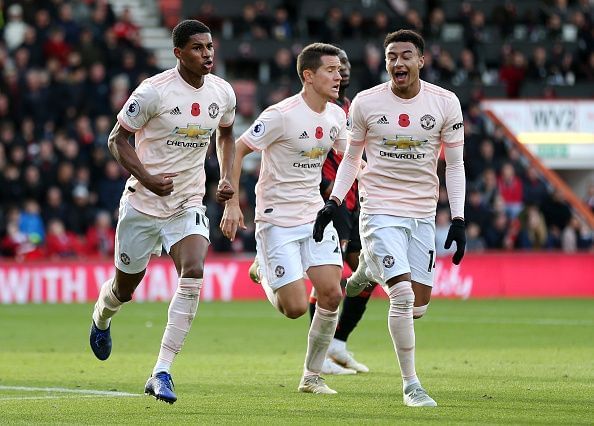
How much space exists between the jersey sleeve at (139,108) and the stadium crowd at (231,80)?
13018 millimetres

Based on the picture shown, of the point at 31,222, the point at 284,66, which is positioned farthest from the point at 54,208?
the point at 284,66

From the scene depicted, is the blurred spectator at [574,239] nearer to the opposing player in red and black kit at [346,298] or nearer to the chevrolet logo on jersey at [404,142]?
the opposing player in red and black kit at [346,298]

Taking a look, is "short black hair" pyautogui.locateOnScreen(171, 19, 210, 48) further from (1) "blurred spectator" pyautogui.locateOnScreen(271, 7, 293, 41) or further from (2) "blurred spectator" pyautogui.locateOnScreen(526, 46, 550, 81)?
(2) "blurred spectator" pyautogui.locateOnScreen(526, 46, 550, 81)

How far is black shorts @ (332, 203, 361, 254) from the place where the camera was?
12.2 m

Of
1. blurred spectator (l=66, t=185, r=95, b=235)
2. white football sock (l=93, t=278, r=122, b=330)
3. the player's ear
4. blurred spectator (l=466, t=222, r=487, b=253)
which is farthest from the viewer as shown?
blurred spectator (l=466, t=222, r=487, b=253)

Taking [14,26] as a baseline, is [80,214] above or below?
below

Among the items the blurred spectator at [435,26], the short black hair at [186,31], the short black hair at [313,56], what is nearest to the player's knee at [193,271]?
the short black hair at [186,31]

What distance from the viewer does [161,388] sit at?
917 cm

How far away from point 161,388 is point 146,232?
1.39 m

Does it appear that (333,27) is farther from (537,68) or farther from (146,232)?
(146,232)

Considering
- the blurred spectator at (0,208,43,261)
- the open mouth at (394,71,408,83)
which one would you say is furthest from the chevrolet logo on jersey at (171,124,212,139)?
the blurred spectator at (0,208,43,261)

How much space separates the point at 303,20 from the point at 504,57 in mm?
4468

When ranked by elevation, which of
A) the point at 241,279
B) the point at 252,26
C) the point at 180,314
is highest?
the point at 180,314

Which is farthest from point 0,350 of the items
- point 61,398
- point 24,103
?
point 24,103
